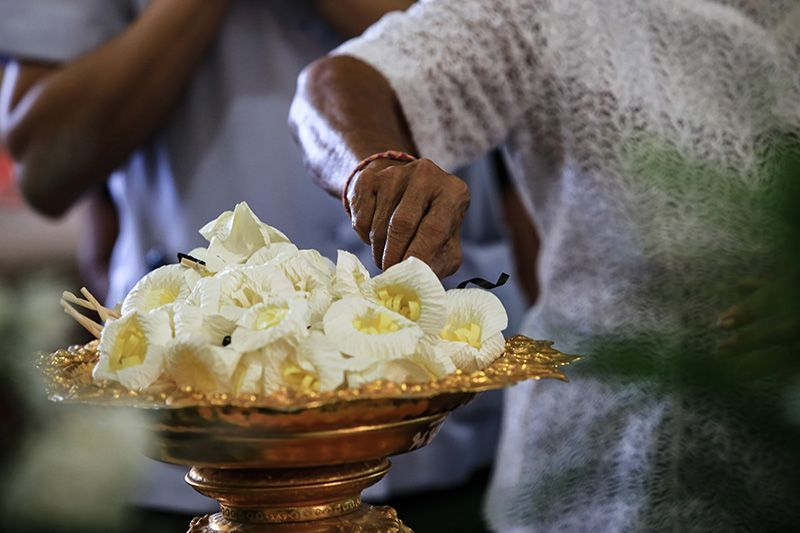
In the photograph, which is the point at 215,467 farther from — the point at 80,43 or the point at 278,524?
the point at 80,43

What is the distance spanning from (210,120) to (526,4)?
0.49 meters

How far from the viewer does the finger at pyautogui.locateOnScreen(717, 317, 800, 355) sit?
0.32 meters

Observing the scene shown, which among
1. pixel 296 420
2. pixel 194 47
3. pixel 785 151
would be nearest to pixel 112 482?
pixel 296 420

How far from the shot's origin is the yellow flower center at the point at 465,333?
20.6 inches

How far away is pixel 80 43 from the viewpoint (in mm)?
1281

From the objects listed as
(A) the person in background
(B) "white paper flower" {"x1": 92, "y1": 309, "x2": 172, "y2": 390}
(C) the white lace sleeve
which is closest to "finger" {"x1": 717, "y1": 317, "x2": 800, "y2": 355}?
(B) "white paper flower" {"x1": 92, "y1": 309, "x2": 172, "y2": 390}

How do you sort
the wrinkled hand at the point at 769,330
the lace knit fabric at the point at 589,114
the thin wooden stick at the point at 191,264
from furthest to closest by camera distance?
1. the lace knit fabric at the point at 589,114
2. the thin wooden stick at the point at 191,264
3. the wrinkled hand at the point at 769,330

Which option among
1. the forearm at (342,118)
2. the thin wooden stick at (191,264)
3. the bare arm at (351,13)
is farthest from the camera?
the bare arm at (351,13)

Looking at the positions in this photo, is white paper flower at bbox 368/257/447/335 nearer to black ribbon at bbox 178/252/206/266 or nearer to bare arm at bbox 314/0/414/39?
black ribbon at bbox 178/252/206/266

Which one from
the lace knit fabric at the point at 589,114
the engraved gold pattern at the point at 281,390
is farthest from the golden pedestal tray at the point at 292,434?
the lace knit fabric at the point at 589,114

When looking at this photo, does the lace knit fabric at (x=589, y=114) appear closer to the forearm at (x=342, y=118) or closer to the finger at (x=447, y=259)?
the forearm at (x=342, y=118)

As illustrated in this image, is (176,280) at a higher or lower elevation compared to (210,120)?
higher

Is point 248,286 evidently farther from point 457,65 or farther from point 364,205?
point 457,65

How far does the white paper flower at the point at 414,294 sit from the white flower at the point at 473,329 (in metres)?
0.01
